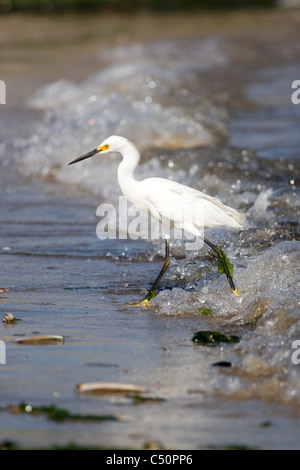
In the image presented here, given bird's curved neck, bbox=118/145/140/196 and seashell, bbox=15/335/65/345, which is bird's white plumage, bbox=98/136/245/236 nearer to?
bird's curved neck, bbox=118/145/140/196

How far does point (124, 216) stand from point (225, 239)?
1.31 meters

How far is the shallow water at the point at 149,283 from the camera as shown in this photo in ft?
11.4

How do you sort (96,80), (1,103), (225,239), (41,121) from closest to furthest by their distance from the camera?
(225,239)
(41,121)
(1,103)
(96,80)

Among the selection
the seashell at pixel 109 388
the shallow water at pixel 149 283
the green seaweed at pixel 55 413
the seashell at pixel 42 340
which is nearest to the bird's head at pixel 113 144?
the shallow water at pixel 149 283

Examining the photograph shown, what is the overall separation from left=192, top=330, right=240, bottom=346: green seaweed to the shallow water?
0.06 meters

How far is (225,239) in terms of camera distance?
6.12m

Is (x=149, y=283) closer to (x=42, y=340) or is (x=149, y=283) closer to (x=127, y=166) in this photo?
(x=127, y=166)

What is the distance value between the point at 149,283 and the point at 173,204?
2.19 feet

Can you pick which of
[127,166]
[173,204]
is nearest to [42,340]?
[173,204]

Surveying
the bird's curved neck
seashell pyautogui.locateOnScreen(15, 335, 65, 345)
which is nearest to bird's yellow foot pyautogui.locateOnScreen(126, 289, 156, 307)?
the bird's curved neck

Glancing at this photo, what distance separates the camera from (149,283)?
552 centimetres

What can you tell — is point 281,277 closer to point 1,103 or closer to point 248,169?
point 248,169

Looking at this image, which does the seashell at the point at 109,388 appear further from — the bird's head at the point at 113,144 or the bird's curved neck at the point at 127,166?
the bird's head at the point at 113,144
